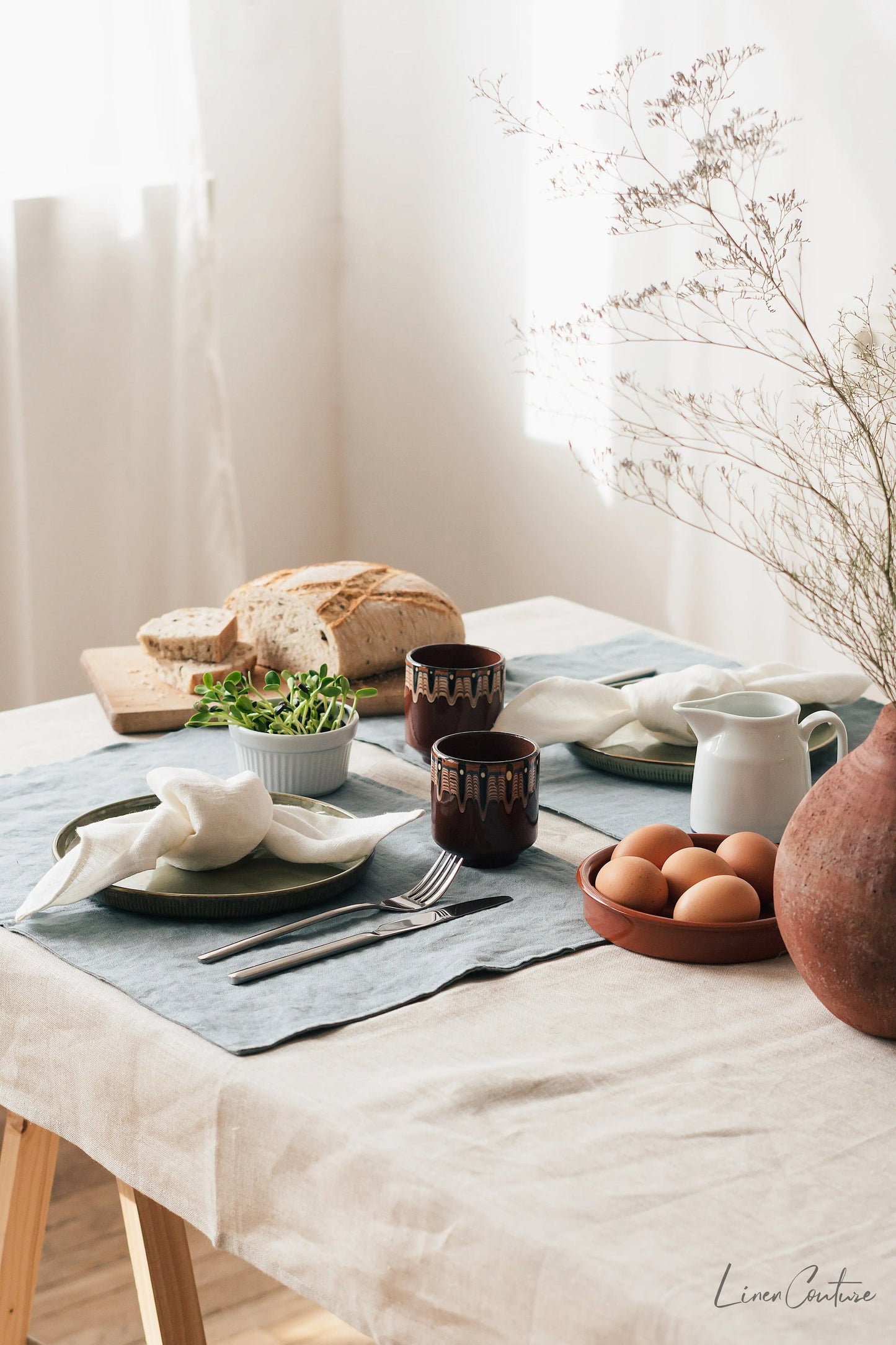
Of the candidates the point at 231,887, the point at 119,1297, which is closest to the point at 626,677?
the point at 231,887

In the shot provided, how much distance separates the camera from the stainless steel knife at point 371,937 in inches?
36.3

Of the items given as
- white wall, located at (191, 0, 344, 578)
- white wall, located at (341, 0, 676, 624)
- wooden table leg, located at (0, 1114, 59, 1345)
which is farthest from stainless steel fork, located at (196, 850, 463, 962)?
white wall, located at (191, 0, 344, 578)

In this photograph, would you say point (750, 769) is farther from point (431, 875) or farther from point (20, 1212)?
point (20, 1212)

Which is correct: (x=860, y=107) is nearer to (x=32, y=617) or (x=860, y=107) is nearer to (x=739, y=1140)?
(x=32, y=617)

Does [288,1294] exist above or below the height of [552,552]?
below

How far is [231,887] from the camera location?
1037 mm

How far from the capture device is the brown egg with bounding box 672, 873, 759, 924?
0.94 m

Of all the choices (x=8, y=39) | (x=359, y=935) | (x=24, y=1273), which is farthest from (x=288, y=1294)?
(x=8, y=39)

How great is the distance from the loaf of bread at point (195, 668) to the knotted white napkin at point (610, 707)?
40 cm

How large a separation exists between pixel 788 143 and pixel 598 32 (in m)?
0.55

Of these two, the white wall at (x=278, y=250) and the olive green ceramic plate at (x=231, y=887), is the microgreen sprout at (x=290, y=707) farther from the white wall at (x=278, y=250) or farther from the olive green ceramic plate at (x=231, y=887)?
the white wall at (x=278, y=250)

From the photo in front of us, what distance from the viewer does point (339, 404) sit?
11.9 feet

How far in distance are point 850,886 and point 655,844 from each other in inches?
9.3

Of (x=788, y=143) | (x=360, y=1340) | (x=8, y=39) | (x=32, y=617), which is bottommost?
(x=360, y=1340)
